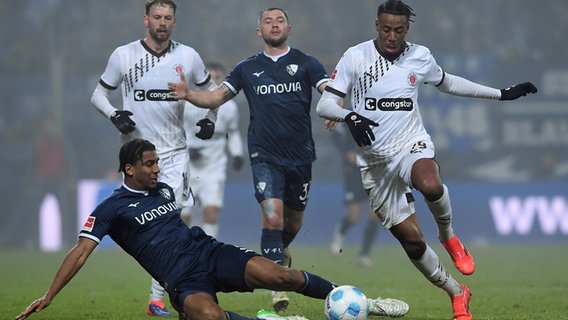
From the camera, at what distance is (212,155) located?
13391mm

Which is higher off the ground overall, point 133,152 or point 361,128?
point 361,128

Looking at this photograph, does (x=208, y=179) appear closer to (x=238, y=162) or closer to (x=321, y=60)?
(x=238, y=162)

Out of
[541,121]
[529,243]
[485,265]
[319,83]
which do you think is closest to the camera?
[319,83]

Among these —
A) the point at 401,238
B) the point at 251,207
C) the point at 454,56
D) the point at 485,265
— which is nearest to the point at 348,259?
the point at 485,265

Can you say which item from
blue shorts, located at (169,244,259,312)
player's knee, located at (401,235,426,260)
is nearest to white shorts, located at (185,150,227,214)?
player's knee, located at (401,235,426,260)

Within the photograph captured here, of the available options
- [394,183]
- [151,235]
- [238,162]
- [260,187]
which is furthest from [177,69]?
[238,162]

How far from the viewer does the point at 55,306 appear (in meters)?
10.1

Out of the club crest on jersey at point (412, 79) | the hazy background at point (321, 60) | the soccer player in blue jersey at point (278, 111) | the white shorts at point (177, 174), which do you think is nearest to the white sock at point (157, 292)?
the white shorts at point (177, 174)

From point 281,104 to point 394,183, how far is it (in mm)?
1321

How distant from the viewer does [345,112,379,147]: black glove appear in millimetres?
7801

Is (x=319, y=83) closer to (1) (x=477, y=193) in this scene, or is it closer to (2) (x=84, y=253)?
(2) (x=84, y=253)

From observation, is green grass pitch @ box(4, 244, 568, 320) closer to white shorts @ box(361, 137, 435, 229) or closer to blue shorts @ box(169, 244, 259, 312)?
white shorts @ box(361, 137, 435, 229)

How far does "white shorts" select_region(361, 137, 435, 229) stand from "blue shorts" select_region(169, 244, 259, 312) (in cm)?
153

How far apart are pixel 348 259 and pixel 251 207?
3.58m
